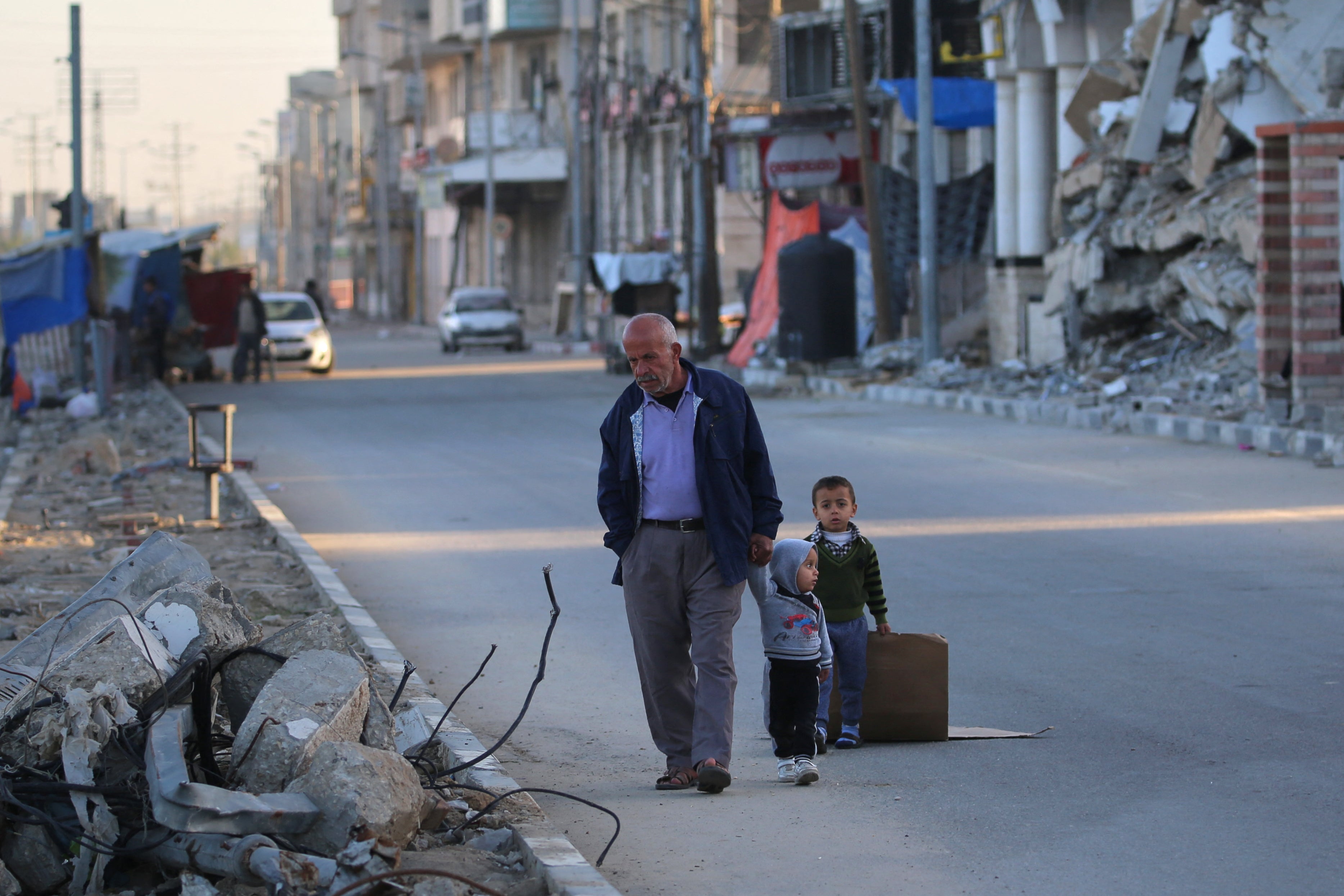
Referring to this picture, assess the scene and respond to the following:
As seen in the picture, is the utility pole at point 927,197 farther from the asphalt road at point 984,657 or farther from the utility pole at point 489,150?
the utility pole at point 489,150

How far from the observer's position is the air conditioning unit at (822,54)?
1312 inches

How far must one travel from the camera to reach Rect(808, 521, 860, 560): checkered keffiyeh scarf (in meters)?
6.05

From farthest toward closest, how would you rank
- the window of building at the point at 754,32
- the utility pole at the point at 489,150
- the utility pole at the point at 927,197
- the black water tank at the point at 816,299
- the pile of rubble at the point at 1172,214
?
the utility pole at the point at 489,150 < the window of building at the point at 754,32 < the black water tank at the point at 816,299 < the utility pole at the point at 927,197 < the pile of rubble at the point at 1172,214

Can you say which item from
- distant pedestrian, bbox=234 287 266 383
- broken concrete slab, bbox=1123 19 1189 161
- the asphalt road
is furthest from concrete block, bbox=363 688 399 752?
distant pedestrian, bbox=234 287 266 383

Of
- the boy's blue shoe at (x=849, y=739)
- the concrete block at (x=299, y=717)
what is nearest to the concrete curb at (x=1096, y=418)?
the boy's blue shoe at (x=849, y=739)

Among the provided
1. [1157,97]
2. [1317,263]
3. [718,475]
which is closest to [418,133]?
[1157,97]

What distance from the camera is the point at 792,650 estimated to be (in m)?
5.59

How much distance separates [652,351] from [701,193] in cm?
2652

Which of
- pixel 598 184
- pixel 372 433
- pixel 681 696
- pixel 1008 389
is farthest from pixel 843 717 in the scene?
pixel 598 184

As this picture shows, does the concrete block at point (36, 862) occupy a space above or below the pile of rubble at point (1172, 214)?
below

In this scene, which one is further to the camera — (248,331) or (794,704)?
(248,331)

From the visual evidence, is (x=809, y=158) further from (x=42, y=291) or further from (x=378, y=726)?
(x=378, y=726)

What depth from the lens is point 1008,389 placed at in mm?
22141

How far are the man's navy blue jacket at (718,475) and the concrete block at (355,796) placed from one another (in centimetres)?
107
